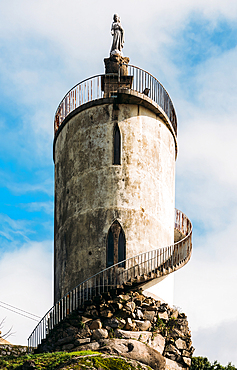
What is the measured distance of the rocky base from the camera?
27484 millimetres

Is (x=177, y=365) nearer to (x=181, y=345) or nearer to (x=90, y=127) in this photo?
(x=181, y=345)

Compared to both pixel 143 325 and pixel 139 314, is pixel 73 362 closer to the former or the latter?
pixel 143 325

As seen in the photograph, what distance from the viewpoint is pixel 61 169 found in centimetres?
3412

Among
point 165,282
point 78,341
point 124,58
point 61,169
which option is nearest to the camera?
point 78,341

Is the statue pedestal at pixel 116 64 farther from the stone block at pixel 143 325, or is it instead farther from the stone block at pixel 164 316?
the stone block at pixel 143 325

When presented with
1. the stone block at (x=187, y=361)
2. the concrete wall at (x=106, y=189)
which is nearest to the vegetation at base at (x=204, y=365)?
the stone block at (x=187, y=361)

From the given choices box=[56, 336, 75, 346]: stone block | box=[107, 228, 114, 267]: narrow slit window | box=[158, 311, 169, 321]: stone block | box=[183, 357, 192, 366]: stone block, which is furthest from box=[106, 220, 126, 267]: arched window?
box=[183, 357, 192, 366]: stone block

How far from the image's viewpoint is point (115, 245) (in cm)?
3098

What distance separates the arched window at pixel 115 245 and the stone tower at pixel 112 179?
0.14 ft

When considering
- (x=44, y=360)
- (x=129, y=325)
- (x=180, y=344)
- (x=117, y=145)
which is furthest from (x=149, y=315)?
(x=117, y=145)

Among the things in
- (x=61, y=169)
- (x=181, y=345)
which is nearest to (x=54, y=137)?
(x=61, y=169)

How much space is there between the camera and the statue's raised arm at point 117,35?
36.8 m

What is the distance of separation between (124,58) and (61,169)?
668 centimetres

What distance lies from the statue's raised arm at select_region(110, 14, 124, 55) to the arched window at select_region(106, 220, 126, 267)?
32.9ft
